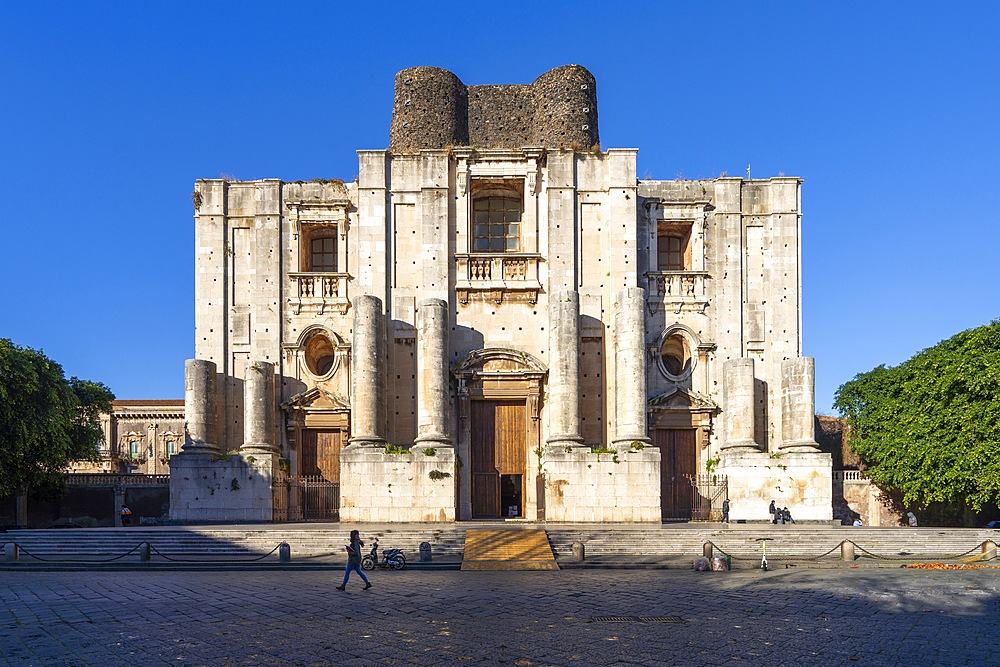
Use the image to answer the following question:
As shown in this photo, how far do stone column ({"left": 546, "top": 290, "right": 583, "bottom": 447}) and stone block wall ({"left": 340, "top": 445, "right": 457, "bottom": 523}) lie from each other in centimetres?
385

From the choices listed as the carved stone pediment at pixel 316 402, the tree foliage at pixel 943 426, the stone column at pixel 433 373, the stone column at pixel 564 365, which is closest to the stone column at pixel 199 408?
the carved stone pediment at pixel 316 402

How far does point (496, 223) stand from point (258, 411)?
36.4 feet

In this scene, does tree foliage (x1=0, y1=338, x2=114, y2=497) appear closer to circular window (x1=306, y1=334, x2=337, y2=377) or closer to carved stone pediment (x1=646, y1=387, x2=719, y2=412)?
circular window (x1=306, y1=334, x2=337, y2=377)

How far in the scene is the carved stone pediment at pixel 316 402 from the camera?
110ft

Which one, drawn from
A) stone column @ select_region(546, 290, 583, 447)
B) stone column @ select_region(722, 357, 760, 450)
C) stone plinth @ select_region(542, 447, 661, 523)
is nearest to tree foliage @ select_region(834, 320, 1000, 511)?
stone column @ select_region(722, 357, 760, 450)

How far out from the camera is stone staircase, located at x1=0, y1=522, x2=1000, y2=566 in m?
24.8

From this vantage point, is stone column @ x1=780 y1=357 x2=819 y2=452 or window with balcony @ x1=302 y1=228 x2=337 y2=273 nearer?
stone column @ x1=780 y1=357 x2=819 y2=452

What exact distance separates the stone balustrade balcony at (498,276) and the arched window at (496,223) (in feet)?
5.43

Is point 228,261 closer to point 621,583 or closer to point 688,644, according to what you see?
point 621,583

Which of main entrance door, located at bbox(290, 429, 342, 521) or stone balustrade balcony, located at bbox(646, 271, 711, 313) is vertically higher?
stone balustrade balcony, located at bbox(646, 271, 711, 313)

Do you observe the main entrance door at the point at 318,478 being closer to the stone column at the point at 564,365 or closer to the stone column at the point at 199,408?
the stone column at the point at 199,408

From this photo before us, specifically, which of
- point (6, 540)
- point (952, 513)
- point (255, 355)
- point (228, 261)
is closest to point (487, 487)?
point (255, 355)

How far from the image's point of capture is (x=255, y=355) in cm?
3422

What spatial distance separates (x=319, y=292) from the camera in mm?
34375
